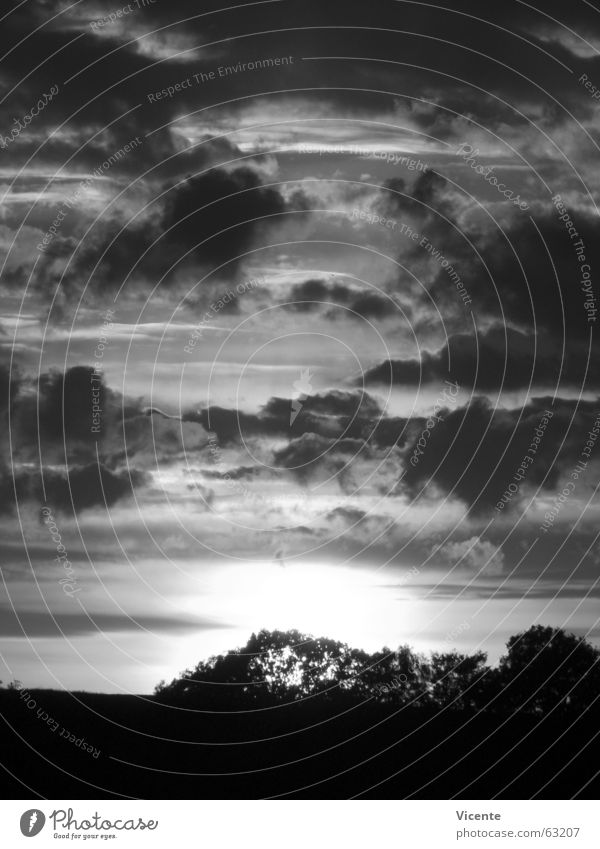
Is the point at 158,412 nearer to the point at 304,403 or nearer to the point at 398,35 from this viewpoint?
the point at 304,403

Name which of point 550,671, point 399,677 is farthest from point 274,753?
point 550,671

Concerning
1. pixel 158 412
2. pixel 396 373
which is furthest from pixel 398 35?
pixel 158 412

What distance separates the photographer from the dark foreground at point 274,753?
101 ft

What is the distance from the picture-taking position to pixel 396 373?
3372cm

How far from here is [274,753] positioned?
32.4 meters
